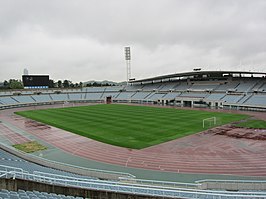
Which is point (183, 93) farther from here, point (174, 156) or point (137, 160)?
point (137, 160)

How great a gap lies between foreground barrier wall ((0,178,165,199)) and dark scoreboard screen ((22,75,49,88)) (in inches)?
2426

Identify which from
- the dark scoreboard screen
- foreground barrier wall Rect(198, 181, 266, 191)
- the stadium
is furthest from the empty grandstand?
foreground barrier wall Rect(198, 181, 266, 191)

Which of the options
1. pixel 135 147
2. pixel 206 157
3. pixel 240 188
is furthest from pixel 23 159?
pixel 240 188

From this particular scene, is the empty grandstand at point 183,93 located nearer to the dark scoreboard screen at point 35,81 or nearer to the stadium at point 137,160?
the dark scoreboard screen at point 35,81

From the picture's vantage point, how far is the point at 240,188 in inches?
450

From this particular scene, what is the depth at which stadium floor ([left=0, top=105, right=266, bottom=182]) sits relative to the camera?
575 inches

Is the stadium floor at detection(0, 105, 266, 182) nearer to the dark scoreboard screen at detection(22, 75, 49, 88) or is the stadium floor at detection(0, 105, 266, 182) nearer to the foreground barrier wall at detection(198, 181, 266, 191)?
the foreground barrier wall at detection(198, 181, 266, 191)

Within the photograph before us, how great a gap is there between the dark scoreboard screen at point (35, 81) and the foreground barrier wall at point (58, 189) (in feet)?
202

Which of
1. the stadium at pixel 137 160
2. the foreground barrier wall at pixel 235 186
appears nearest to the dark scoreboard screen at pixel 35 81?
the stadium at pixel 137 160

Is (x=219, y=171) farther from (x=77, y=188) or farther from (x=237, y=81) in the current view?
(x=237, y=81)

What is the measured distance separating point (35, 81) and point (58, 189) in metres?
63.8

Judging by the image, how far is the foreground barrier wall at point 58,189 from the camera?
6848mm

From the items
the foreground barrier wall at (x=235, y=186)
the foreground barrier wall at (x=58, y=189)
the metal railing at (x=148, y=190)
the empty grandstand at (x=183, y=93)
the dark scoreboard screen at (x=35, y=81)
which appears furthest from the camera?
the dark scoreboard screen at (x=35, y=81)

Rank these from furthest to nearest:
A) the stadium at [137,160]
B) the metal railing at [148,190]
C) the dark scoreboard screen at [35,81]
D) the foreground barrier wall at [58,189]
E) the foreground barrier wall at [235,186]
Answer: the dark scoreboard screen at [35,81]
the foreground barrier wall at [235,186]
the stadium at [137,160]
the metal railing at [148,190]
the foreground barrier wall at [58,189]
